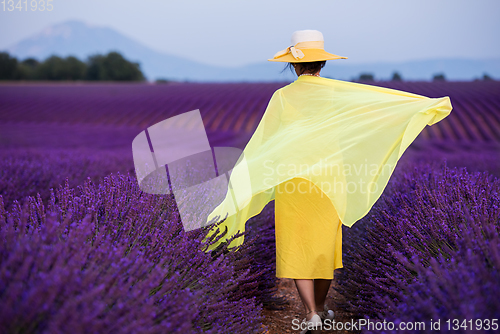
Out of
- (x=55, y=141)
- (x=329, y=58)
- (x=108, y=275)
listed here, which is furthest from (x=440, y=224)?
(x=55, y=141)

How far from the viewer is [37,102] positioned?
16266 mm

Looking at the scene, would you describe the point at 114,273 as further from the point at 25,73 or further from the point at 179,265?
the point at 25,73

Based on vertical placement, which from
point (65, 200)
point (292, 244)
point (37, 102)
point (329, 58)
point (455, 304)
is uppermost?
point (37, 102)

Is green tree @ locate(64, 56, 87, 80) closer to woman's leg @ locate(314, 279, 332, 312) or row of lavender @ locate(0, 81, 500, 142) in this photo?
row of lavender @ locate(0, 81, 500, 142)

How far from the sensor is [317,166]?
73.0 inches

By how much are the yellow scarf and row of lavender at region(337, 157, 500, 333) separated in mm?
266

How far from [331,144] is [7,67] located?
38.8m

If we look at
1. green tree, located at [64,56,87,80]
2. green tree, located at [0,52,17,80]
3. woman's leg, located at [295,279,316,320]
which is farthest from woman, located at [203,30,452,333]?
green tree, located at [64,56,87,80]

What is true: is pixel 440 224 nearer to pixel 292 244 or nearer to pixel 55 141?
pixel 292 244

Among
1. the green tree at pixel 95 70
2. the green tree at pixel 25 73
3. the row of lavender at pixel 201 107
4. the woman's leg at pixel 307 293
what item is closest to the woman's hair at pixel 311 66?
the woman's leg at pixel 307 293

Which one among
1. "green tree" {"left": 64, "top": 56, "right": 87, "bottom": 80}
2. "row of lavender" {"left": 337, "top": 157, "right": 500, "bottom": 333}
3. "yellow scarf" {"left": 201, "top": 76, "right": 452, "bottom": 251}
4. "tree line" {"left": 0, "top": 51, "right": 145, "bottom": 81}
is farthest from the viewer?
"green tree" {"left": 64, "top": 56, "right": 87, "bottom": 80}

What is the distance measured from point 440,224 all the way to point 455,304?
698mm

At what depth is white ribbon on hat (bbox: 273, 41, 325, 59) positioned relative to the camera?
6.50ft

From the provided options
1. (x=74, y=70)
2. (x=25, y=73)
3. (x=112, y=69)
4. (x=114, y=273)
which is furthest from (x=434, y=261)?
(x=25, y=73)
